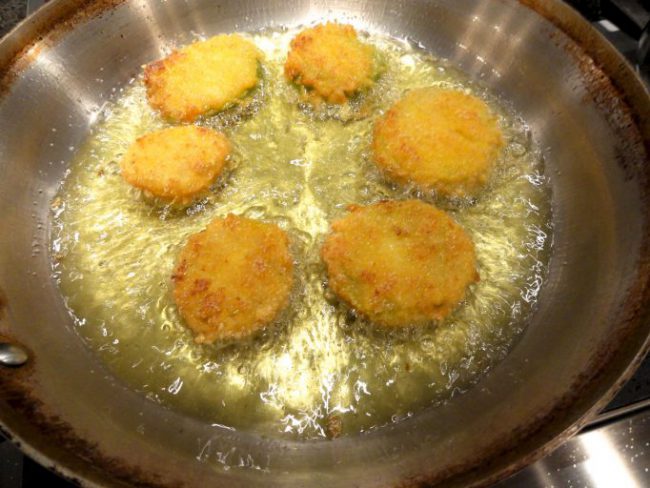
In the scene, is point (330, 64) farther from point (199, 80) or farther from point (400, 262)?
point (400, 262)

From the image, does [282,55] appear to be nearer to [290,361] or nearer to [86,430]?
[290,361]

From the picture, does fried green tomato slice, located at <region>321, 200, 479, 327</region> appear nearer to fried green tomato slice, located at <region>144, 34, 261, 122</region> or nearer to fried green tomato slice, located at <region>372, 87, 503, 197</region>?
fried green tomato slice, located at <region>372, 87, 503, 197</region>

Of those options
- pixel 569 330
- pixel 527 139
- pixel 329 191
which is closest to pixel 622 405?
pixel 569 330

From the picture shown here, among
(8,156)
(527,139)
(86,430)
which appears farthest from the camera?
(527,139)

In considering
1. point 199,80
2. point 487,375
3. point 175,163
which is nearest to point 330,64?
point 199,80

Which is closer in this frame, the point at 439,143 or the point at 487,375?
the point at 487,375

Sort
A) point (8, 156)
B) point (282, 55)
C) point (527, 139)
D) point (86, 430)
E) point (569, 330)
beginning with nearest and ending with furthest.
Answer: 1. point (86, 430)
2. point (569, 330)
3. point (8, 156)
4. point (527, 139)
5. point (282, 55)

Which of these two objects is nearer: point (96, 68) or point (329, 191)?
point (329, 191)
